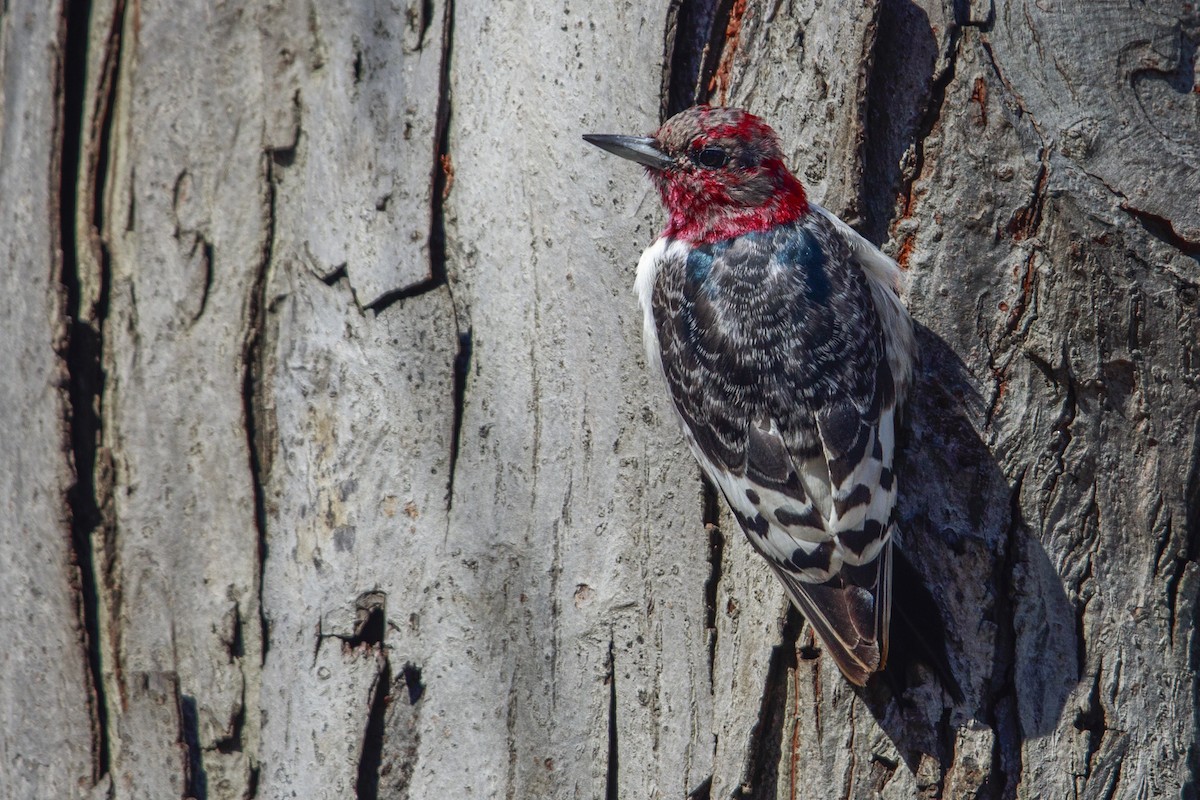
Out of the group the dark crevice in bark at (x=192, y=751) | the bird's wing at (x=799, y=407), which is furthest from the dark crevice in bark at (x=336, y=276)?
the dark crevice in bark at (x=192, y=751)

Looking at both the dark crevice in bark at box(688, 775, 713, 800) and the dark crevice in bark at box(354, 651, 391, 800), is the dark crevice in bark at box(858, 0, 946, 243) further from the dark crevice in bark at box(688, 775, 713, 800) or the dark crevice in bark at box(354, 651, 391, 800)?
the dark crevice in bark at box(354, 651, 391, 800)

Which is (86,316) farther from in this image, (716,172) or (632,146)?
(716,172)

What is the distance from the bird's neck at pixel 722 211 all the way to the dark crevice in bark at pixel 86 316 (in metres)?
1.68

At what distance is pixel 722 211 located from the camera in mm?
3111

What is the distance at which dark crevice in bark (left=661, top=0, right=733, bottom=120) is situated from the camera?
2.52 m

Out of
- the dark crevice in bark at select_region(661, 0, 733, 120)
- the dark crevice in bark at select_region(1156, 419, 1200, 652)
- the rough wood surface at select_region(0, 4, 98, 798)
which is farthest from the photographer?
→ the rough wood surface at select_region(0, 4, 98, 798)

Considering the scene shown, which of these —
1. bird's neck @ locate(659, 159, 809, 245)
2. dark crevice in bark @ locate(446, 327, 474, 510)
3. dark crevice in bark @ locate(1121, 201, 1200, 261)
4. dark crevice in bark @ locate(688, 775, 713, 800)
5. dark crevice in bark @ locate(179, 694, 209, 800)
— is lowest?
dark crevice in bark @ locate(179, 694, 209, 800)

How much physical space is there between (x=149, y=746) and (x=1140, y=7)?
3.17 metres

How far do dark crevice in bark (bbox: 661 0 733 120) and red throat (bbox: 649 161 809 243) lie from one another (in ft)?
0.74

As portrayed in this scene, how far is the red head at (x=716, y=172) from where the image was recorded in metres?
2.61

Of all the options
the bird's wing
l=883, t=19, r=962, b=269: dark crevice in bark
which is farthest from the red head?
l=883, t=19, r=962, b=269: dark crevice in bark

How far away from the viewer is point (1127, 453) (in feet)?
7.87

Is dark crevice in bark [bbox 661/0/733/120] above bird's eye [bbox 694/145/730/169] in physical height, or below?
above

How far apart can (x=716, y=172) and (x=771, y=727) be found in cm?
156
